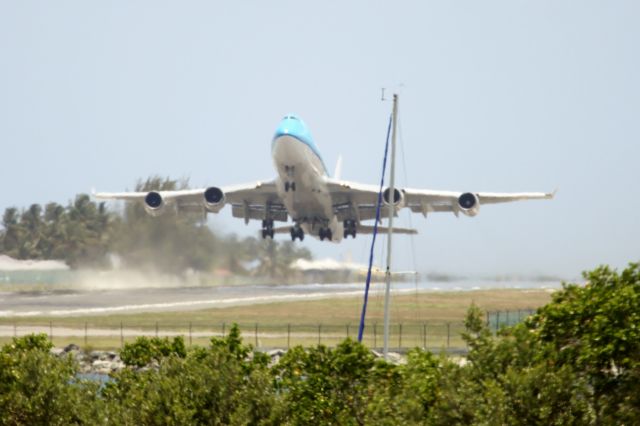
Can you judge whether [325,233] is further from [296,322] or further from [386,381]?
[386,381]

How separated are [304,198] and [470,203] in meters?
8.46

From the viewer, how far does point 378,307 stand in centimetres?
6388

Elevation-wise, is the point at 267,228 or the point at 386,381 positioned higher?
the point at 267,228

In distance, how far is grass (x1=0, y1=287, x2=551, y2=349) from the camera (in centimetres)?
4700

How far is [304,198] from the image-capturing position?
59.6 meters

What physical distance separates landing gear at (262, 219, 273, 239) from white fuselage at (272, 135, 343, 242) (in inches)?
73.4

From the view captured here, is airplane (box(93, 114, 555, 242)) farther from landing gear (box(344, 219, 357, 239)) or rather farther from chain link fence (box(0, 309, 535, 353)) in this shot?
chain link fence (box(0, 309, 535, 353))

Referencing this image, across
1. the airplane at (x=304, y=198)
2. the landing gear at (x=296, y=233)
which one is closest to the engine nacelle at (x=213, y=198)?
the airplane at (x=304, y=198)

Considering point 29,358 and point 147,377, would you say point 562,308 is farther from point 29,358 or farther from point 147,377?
point 29,358

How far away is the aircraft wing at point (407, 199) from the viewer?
61.9 meters

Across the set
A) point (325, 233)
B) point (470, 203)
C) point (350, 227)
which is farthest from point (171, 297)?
point (470, 203)

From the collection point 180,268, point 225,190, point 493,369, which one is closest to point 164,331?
point 225,190

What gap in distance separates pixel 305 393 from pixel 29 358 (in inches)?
220

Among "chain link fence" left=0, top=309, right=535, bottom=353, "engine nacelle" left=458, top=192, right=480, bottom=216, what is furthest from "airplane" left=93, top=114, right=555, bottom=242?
"chain link fence" left=0, top=309, right=535, bottom=353
